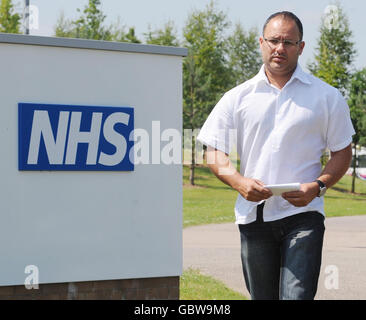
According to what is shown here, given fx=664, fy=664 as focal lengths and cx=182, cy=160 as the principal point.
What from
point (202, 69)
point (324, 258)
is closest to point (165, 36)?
point (202, 69)

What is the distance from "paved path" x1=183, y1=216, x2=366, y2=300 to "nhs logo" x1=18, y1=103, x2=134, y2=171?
2.68 meters

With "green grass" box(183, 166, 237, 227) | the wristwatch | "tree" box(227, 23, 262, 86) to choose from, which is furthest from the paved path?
"tree" box(227, 23, 262, 86)

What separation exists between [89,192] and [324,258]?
5.83 metres

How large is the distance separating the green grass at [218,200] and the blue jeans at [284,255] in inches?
539

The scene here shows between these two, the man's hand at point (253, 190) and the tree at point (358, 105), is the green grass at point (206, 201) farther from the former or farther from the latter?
the man's hand at point (253, 190)

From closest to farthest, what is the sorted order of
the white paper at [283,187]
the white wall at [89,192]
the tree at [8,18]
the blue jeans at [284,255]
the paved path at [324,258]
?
1. the white paper at [283,187]
2. the blue jeans at [284,255]
3. the white wall at [89,192]
4. the paved path at [324,258]
5. the tree at [8,18]

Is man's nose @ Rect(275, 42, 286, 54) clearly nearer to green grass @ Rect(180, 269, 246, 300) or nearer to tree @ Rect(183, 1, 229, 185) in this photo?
green grass @ Rect(180, 269, 246, 300)

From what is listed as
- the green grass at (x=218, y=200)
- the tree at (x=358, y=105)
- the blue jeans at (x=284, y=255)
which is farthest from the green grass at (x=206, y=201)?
the blue jeans at (x=284, y=255)

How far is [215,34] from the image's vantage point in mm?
45750

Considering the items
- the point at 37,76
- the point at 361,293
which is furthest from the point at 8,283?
the point at 361,293

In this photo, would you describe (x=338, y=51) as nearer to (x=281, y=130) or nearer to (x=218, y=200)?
(x=218, y=200)

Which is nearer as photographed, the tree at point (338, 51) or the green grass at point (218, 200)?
the green grass at point (218, 200)

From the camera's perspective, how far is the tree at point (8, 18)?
125 feet

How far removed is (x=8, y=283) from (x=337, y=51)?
37910mm
